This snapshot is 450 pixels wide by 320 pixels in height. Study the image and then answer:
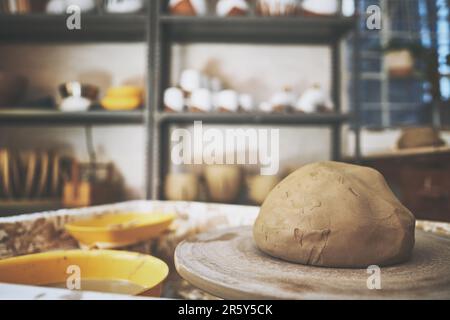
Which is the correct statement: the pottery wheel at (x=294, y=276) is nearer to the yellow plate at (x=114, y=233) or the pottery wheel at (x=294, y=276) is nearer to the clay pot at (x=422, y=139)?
the yellow plate at (x=114, y=233)

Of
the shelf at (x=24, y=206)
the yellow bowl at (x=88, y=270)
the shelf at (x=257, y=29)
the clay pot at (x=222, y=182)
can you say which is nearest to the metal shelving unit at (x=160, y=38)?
the shelf at (x=257, y=29)

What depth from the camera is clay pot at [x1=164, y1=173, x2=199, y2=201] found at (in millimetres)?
1840

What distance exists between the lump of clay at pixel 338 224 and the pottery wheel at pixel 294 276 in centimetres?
2

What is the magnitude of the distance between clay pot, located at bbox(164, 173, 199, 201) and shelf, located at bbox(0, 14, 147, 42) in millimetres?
854

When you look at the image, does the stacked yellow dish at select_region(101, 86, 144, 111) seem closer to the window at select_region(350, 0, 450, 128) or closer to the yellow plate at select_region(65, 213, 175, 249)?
the yellow plate at select_region(65, 213, 175, 249)

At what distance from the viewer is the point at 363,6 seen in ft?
8.43

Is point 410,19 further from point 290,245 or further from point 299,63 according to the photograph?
point 290,245

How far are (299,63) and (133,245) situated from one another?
1828 mm

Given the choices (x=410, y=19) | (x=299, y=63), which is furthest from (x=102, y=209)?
(x=410, y=19)

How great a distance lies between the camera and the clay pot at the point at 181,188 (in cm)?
184

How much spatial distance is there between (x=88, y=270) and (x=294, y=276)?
307 mm

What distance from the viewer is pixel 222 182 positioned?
6.26 feet

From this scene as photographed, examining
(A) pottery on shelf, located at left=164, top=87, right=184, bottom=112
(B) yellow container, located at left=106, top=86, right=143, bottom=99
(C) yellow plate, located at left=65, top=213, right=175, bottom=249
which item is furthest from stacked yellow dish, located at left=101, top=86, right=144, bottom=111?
(C) yellow plate, located at left=65, top=213, right=175, bottom=249

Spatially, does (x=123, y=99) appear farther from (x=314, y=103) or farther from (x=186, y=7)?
(x=314, y=103)
